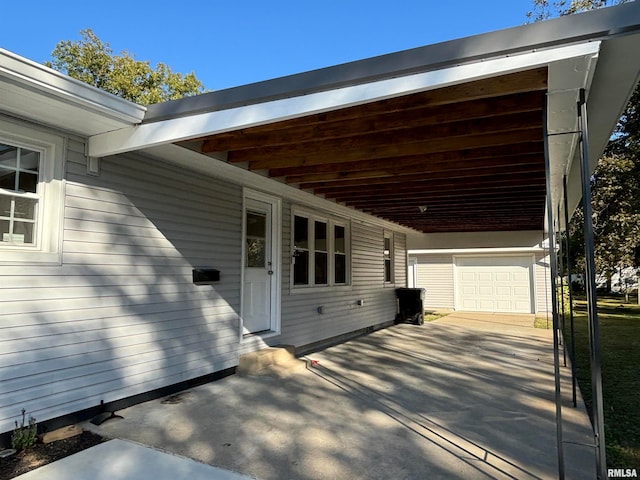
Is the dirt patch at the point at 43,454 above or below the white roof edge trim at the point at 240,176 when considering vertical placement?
below

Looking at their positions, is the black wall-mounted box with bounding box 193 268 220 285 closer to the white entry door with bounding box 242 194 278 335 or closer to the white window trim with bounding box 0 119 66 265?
the white entry door with bounding box 242 194 278 335

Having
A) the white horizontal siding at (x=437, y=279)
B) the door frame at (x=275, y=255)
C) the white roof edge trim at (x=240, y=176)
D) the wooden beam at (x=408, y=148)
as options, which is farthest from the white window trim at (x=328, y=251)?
the white horizontal siding at (x=437, y=279)

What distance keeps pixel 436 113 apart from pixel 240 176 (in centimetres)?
278

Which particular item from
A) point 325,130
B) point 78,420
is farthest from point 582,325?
point 78,420

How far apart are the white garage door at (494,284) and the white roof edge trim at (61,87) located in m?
13.0

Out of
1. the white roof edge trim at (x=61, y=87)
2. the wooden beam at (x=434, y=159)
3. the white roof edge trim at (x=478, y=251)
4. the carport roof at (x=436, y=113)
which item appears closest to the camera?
the carport roof at (x=436, y=113)

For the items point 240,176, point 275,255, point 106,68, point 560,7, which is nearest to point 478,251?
point 560,7

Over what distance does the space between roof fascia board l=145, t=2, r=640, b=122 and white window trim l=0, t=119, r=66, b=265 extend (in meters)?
0.95

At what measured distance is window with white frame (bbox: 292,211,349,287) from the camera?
270 inches

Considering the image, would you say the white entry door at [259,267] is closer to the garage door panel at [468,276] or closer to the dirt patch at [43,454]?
the dirt patch at [43,454]

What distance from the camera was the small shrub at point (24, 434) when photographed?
115 inches

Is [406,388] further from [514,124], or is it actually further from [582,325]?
[582,325]

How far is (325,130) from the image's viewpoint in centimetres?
368

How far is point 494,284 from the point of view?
14.0 m
